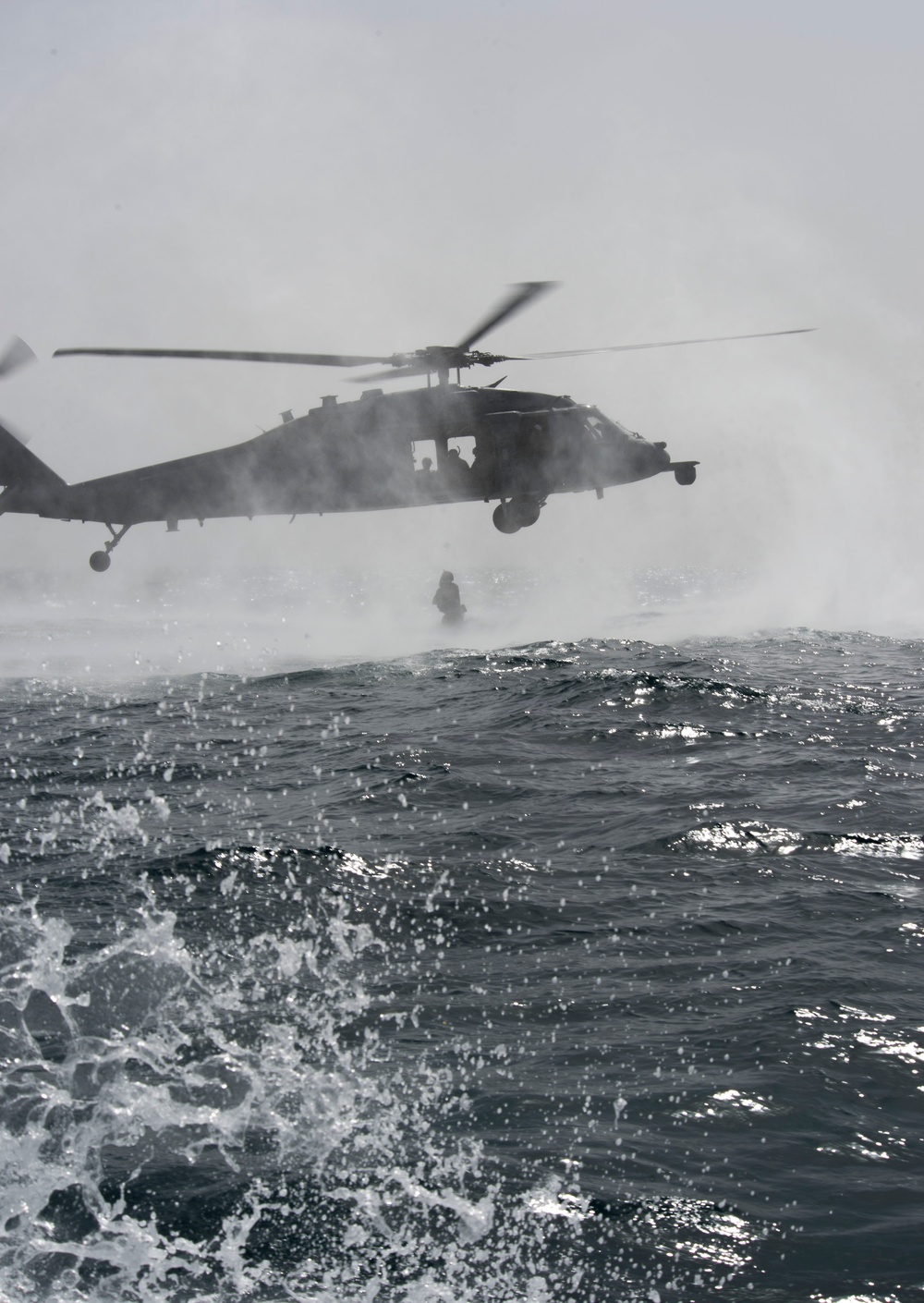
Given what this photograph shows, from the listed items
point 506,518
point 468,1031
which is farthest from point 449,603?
point 468,1031

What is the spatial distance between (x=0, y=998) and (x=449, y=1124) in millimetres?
3647

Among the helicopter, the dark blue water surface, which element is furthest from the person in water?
the dark blue water surface

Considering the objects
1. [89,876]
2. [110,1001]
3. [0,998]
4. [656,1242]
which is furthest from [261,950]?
[656,1242]

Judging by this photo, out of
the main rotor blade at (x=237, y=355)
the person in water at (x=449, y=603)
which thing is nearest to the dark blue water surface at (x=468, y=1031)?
the main rotor blade at (x=237, y=355)

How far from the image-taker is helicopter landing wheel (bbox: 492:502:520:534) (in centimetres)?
2047

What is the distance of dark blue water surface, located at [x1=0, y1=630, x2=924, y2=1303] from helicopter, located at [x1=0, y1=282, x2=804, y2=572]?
781cm

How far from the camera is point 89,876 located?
389 inches

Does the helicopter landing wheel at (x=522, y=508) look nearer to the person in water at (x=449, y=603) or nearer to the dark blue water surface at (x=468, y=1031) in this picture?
the dark blue water surface at (x=468, y=1031)

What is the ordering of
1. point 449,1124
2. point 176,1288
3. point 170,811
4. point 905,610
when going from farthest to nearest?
point 905,610 → point 170,811 → point 449,1124 → point 176,1288

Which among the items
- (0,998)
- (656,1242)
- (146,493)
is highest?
(146,493)

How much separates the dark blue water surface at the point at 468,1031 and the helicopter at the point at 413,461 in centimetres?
781

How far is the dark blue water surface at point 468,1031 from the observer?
15.8ft

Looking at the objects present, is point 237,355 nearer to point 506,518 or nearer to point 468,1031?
point 506,518

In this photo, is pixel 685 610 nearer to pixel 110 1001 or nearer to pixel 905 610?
pixel 905 610
